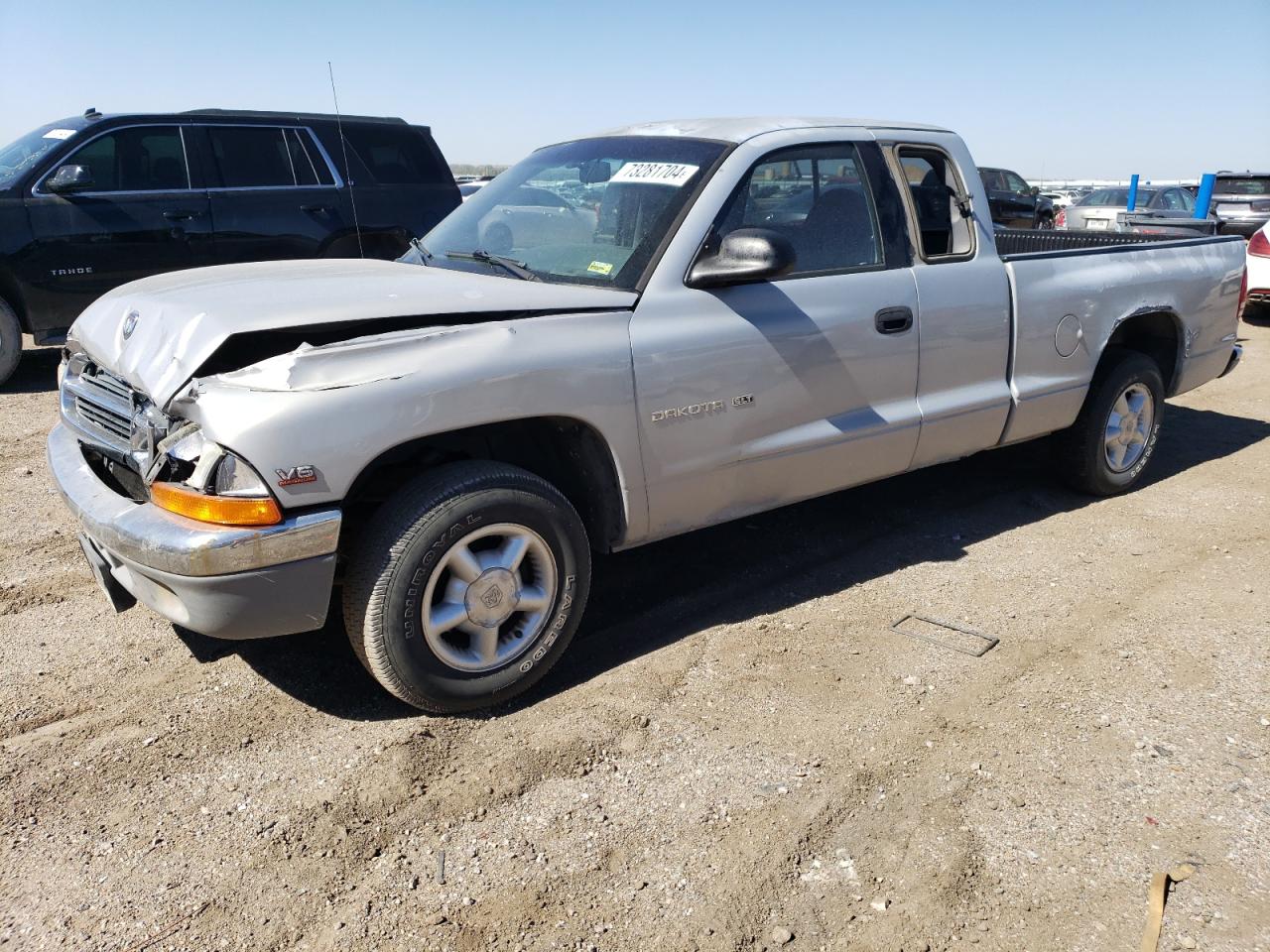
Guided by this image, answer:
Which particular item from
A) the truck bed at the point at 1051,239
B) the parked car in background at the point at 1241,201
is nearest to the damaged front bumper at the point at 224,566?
the truck bed at the point at 1051,239

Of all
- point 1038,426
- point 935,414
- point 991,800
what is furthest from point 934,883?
point 1038,426

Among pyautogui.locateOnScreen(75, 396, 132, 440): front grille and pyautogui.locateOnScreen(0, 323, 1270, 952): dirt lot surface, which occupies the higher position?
pyautogui.locateOnScreen(75, 396, 132, 440): front grille

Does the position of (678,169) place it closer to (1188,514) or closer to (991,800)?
(991,800)

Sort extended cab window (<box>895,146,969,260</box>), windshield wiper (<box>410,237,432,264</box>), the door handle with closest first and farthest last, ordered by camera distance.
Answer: the door handle
windshield wiper (<box>410,237,432,264</box>)
extended cab window (<box>895,146,969,260</box>)

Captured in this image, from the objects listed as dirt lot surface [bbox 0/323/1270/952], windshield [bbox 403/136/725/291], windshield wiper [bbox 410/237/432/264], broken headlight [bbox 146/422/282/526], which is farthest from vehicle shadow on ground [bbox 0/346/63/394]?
broken headlight [bbox 146/422/282/526]

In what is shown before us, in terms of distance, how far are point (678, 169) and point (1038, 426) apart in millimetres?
2262

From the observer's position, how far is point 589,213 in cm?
388

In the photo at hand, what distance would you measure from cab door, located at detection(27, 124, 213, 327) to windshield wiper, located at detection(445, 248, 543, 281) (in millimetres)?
5065

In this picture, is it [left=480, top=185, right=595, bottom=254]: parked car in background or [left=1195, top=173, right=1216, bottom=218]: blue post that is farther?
[left=1195, top=173, right=1216, bottom=218]: blue post

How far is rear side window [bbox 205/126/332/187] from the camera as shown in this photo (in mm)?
8359

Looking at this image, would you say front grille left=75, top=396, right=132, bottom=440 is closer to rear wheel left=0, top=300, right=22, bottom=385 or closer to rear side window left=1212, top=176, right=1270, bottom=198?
rear wheel left=0, top=300, right=22, bottom=385

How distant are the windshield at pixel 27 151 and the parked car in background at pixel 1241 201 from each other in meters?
15.3

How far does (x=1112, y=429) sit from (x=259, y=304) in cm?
433

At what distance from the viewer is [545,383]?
3.15 metres
